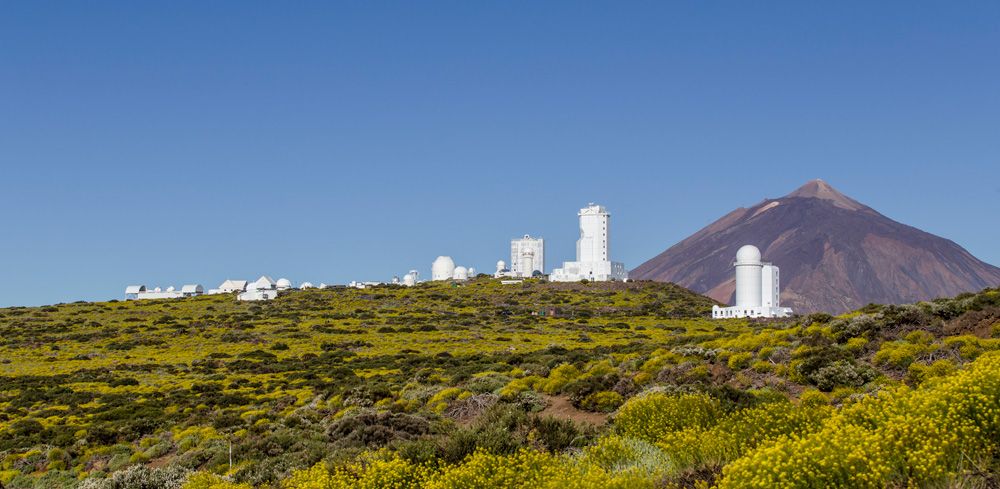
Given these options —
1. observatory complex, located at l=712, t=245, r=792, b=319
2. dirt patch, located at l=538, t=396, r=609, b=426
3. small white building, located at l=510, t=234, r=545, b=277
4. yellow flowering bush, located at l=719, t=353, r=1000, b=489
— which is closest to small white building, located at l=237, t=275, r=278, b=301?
small white building, located at l=510, t=234, r=545, b=277

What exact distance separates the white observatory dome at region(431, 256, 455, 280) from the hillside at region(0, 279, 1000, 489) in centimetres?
6759

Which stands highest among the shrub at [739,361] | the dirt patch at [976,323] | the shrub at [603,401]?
the dirt patch at [976,323]

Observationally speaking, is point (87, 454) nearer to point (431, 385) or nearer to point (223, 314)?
point (431, 385)

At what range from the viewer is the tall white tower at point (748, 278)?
3472 inches

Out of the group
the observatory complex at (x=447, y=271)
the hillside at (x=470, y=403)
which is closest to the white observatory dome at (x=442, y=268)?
the observatory complex at (x=447, y=271)

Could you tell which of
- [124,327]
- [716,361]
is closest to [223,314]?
[124,327]

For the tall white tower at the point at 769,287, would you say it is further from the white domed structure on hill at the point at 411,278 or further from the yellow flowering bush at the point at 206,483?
the yellow flowering bush at the point at 206,483

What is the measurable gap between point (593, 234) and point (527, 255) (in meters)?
19.5

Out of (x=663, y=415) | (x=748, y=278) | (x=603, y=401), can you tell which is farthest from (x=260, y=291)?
(x=663, y=415)

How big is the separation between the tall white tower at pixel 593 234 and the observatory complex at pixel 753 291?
28.8 m

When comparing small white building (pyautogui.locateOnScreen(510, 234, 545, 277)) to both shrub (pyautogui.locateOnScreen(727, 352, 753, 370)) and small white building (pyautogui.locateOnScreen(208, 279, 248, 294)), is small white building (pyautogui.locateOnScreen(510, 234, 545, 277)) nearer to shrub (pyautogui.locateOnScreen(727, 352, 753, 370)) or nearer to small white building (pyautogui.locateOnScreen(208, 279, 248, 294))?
small white building (pyautogui.locateOnScreen(208, 279, 248, 294))

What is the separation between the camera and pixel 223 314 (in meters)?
Result: 92.2

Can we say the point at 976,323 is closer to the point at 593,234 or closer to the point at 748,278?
the point at 748,278

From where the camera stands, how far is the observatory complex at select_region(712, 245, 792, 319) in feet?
283
